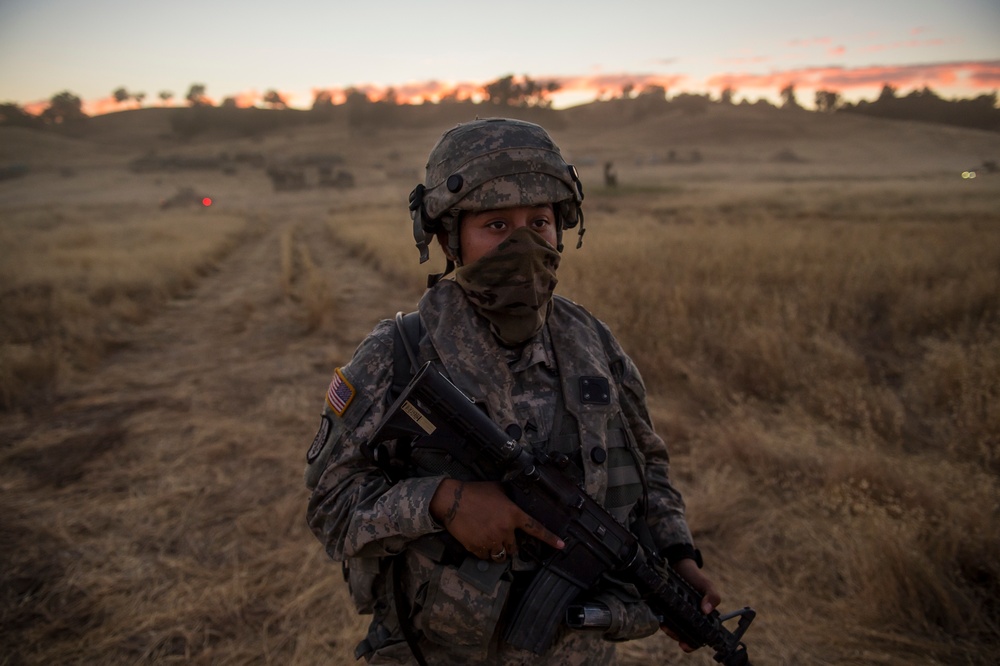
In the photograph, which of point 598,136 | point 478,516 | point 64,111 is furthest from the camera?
point 64,111

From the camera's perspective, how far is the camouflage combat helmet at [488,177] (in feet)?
5.39

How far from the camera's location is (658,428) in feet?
15.4

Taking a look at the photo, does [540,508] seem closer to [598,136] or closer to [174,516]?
A: [174,516]

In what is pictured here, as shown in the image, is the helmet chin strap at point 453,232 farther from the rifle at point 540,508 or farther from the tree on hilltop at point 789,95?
the tree on hilltop at point 789,95

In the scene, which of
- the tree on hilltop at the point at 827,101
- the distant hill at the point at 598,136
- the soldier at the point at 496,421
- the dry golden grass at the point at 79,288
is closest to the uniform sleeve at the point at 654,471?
the soldier at the point at 496,421

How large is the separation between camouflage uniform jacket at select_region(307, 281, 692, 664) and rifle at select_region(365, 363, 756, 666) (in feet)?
0.25

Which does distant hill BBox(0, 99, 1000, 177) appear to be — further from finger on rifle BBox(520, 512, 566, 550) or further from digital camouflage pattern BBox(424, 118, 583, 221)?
finger on rifle BBox(520, 512, 566, 550)

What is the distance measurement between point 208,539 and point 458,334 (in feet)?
10.1

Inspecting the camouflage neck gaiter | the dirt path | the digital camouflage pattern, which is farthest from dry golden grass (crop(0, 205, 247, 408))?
the camouflage neck gaiter

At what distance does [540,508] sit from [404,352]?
22.5 inches

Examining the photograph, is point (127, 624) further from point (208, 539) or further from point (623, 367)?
point (623, 367)

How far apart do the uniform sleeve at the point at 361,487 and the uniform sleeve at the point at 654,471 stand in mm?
717

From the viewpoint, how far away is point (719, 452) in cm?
424

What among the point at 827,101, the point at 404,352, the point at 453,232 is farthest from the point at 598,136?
the point at 404,352
